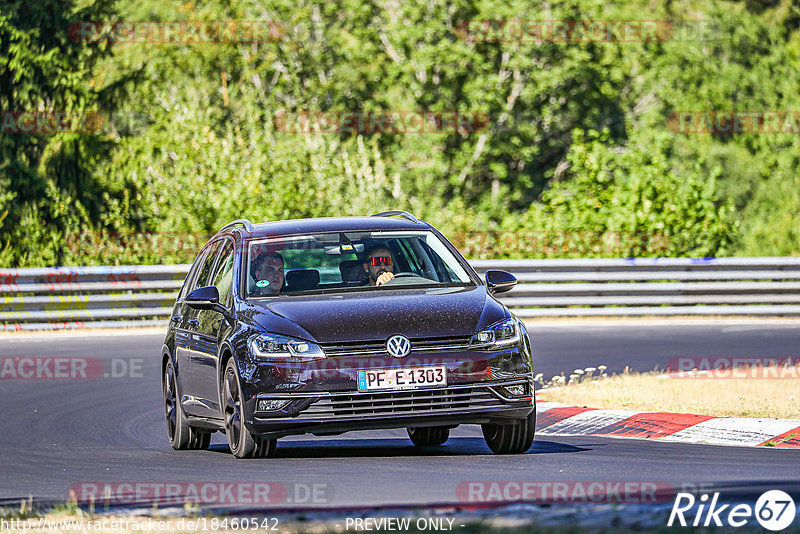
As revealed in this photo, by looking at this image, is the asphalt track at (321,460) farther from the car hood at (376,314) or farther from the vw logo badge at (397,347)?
the car hood at (376,314)

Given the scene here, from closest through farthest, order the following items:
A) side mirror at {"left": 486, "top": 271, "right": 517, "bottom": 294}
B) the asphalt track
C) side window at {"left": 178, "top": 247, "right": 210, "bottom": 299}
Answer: the asphalt track → side mirror at {"left": 486, "top": 271, "right": 517, "bottom": 294} → side window at {"left": 178, "top": 247, "right": 210, "bottom": 299}

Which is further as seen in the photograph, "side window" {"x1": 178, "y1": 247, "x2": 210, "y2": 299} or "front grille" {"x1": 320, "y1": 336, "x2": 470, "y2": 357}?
"side window" {"x1": 178, "y1": 247, "x2": 210, "y2": 299}

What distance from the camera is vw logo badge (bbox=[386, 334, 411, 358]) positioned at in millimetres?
8852

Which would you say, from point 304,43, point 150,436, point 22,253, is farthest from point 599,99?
point 150,436

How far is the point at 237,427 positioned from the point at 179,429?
1.65 metres

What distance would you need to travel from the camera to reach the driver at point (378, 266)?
33.1 ft

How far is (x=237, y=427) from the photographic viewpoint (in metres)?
9.41

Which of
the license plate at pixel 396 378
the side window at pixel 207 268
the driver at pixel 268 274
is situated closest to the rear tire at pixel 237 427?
the driver at pixel 268 274

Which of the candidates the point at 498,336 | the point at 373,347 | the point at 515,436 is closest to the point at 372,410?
the point at 373,347

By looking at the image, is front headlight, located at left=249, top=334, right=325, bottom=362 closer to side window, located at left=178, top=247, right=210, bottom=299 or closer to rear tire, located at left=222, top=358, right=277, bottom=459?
rear tire, located at left=222, top=358, right=277, bottom=459

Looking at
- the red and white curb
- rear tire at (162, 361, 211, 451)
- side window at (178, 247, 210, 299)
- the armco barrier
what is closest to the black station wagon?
rear tire at (162, 361, 211, 451)

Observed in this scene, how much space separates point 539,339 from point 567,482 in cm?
1213

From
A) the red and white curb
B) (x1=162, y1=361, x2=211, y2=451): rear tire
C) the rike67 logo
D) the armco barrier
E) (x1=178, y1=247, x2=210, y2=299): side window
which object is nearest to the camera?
the rike67 logo

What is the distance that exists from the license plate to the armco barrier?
13.6 meters
